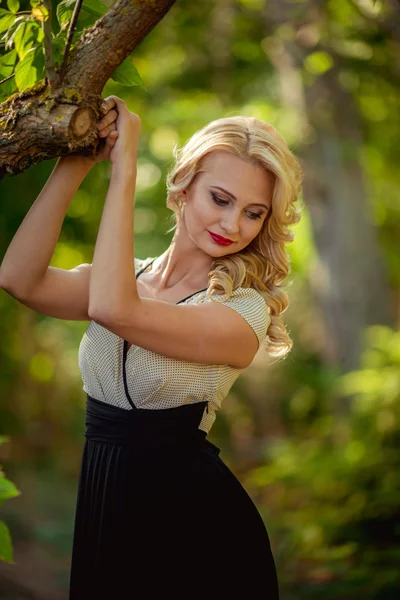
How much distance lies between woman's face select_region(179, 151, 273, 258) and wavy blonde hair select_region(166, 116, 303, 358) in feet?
0.08

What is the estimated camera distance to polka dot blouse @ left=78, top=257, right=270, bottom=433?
223 centimetres

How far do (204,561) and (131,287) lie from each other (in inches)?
33.8

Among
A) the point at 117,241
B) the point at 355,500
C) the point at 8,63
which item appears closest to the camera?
the point at 117,241

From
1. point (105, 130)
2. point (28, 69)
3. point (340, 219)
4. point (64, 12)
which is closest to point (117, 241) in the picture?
point (105, 130)

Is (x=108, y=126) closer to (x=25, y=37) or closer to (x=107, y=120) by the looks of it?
(x=107, y=120)

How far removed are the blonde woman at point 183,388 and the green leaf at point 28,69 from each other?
0.71 ft

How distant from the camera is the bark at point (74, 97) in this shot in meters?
1.89

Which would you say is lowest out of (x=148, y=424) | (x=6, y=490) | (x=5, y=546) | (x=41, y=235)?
(x=5, y=546)

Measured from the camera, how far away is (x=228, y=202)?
2.29 m

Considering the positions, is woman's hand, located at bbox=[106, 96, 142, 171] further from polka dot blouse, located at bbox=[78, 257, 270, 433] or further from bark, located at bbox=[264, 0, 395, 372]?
bark, located at bbox=[264, 0, 395, 372]

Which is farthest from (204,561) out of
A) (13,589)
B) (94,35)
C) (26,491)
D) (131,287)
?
(26,491)

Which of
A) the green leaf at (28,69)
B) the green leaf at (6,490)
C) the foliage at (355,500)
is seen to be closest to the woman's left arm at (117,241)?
the green leaf at (28,69)

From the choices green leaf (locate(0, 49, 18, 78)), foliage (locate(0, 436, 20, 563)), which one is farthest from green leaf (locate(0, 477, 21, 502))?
green leaf (locate(0, 49, 18, 78))

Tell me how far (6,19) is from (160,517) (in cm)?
142
